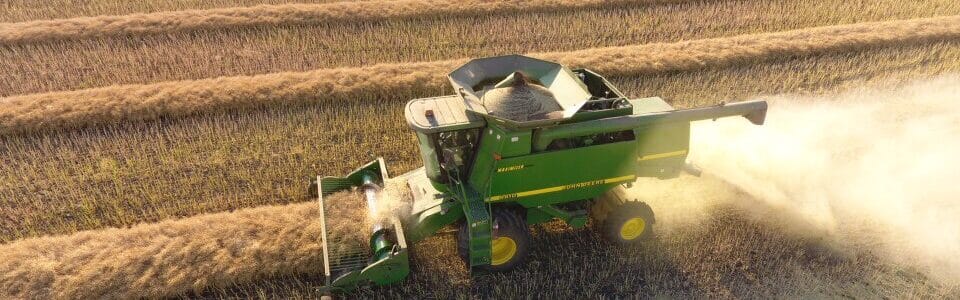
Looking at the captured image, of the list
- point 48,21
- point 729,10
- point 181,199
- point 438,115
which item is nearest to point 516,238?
point 438,115

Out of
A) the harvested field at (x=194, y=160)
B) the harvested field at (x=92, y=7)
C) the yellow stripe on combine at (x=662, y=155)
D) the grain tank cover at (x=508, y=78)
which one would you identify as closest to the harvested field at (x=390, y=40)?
the harvested field at (x=92, y=7)

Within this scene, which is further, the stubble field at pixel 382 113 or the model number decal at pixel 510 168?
the stubble field at pixel 382 113

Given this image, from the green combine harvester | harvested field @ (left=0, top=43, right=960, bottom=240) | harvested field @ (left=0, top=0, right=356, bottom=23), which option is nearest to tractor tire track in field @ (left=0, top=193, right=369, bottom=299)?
the green combine harvester

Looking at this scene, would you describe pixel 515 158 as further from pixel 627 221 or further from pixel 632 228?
pixel 632 228

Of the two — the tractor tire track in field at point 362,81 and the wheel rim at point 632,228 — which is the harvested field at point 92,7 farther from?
the wheel rim at point 632,228

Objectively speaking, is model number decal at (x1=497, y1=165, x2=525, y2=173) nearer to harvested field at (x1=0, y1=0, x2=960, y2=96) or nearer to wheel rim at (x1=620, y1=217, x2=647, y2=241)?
wheel rim at (x1=620, y1=217, x2=647, y2=241)

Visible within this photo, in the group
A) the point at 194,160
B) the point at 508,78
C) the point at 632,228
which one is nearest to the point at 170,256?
the point at 194,160

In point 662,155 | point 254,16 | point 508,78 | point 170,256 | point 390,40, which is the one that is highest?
point 508,78
